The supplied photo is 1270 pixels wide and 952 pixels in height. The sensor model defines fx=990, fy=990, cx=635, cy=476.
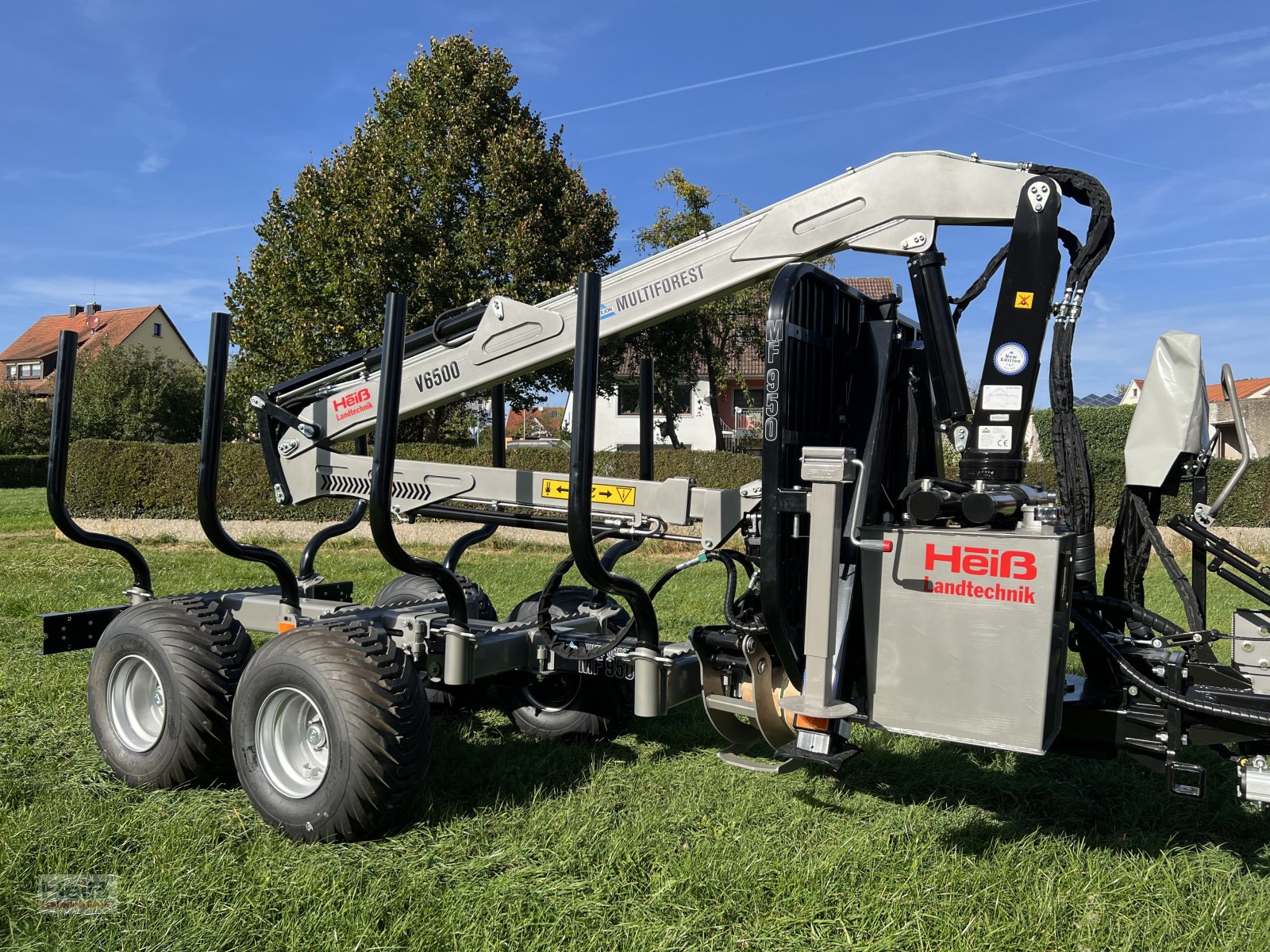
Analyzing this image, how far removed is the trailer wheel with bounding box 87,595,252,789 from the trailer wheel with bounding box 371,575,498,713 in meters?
1.53

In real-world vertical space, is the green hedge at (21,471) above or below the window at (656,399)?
below

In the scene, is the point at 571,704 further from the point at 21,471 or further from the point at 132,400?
the point at 21,471

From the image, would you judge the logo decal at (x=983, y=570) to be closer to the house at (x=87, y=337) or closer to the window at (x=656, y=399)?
the window at (x=656, y=399)

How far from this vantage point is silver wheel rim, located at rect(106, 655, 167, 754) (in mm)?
5035

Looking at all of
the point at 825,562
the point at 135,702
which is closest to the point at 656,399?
the point at 135,702

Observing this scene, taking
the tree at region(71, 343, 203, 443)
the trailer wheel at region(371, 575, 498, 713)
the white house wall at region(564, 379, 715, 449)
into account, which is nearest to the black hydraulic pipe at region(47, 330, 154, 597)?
the trailer wheel at region(371, 575, 498, 713)

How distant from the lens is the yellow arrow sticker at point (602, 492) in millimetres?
4867

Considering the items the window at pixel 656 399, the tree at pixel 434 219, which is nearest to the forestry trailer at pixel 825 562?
the tree at pixel 434 219

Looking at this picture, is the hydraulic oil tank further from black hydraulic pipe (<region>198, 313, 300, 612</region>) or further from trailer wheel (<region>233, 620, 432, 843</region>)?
black hydraulic pipe (<region>198, 313, 300, 612</region>)

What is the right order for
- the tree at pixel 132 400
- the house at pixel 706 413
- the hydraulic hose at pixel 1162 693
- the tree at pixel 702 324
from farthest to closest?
1. the tree at pixel 132 400
2. the house at pixel 706 413
3. the tree at pixel 702 324
4. the hydraulic hose at pixel 1162 693

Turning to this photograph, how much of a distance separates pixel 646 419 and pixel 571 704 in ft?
5.66

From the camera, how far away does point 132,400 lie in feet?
114

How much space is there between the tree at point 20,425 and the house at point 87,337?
11604 millimetres

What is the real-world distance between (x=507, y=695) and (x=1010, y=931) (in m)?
3.28
